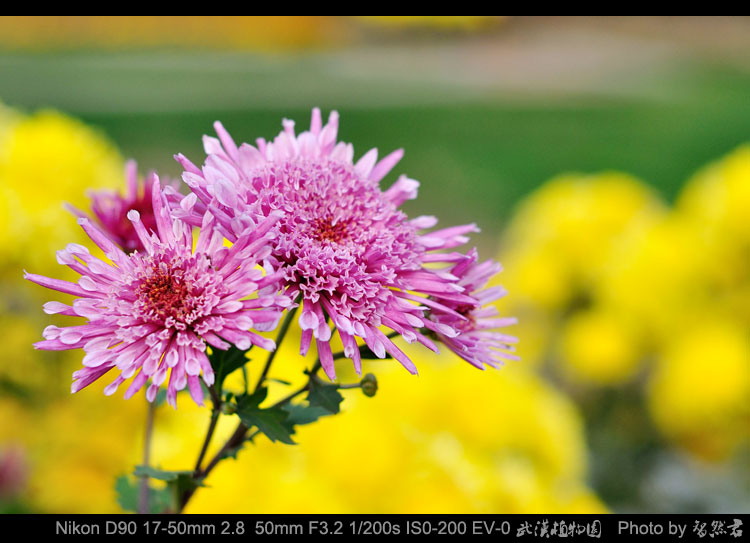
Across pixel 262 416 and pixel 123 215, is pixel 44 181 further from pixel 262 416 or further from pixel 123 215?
pixel 262 416

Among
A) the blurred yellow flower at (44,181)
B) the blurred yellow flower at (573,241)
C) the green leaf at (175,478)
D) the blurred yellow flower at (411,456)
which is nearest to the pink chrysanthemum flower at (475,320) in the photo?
the green leaf at (175,478)

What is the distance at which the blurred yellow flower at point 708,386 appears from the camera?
1.72m

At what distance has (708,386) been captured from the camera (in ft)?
5.65

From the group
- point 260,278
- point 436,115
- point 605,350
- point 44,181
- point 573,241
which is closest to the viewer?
point 260,278

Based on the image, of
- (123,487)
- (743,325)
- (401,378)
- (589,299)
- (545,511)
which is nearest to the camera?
(123,487)

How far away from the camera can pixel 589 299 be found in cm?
213

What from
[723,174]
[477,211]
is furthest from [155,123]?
[723,174]

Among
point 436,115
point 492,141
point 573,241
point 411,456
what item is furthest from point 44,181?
point 436,115

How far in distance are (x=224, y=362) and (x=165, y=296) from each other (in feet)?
0.23

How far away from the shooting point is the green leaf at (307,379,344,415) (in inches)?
20.2

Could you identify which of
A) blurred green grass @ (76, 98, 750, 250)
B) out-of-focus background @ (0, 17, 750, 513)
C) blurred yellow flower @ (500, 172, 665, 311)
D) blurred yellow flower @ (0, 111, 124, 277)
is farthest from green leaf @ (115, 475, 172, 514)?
blurred green grass @ (76, 98, 750, 250)

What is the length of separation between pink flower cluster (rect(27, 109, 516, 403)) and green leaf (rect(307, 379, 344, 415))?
4cm

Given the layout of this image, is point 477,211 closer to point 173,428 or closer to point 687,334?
point 687,334

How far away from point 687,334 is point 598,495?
0.45 meters
